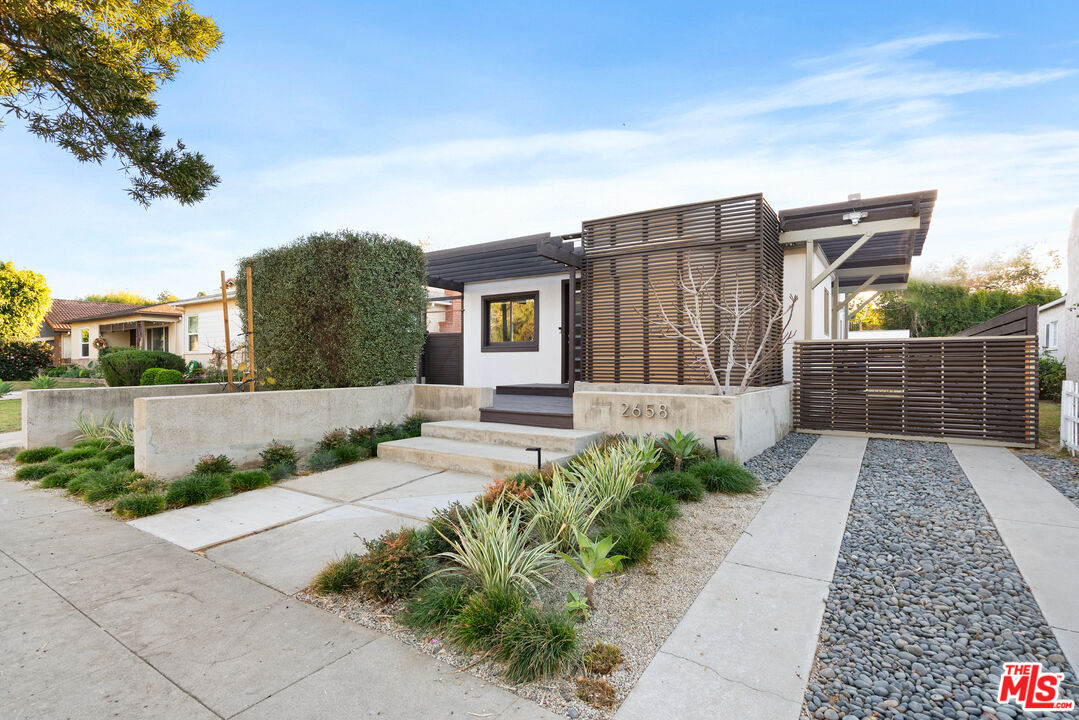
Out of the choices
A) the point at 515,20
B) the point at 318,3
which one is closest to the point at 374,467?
the point at 318,3

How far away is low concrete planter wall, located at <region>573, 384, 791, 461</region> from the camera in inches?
213

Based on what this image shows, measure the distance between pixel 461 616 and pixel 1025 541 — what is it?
13.0ft

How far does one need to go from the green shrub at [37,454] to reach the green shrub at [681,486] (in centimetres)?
759

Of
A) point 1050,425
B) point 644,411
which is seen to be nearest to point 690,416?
point 644,411

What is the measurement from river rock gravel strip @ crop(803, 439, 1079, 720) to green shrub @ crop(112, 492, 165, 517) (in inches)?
198

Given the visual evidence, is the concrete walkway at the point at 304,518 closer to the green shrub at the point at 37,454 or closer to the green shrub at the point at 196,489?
the green shrub at the point at 196,489

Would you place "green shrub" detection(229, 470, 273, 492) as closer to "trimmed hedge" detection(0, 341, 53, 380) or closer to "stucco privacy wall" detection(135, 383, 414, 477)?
"stucco privacy wall" detection(135, 383, 414, 477)

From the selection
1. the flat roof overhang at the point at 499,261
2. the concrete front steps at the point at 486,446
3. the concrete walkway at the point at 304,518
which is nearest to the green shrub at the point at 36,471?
the concrete walkway at the point at 304,518

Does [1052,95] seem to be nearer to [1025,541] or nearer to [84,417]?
[1025,541]

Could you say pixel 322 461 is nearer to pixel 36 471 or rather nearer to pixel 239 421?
pixel 239 421

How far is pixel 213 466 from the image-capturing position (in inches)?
205

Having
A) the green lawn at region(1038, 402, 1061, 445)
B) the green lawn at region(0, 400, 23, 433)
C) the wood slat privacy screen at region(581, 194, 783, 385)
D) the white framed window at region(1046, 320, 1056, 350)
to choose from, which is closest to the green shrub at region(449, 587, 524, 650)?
the wood slat privacy screen at region(581, 194, 783, 385)

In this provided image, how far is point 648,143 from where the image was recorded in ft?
33.0

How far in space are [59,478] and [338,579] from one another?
15.6ft
